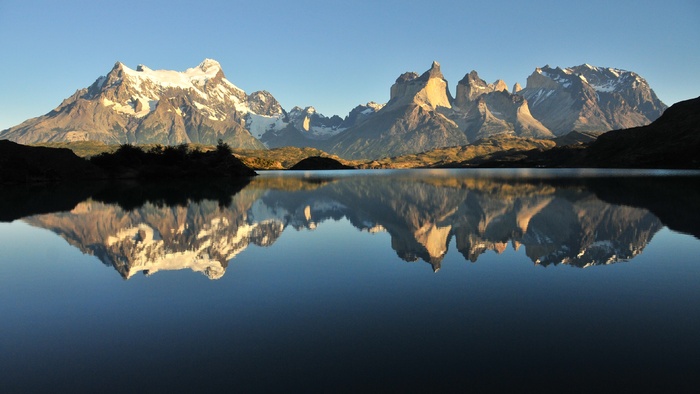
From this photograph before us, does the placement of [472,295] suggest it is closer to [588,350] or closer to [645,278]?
[588,350]

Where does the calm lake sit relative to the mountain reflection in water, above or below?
below

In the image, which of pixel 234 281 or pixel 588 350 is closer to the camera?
pixel 588 350

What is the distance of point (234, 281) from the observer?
2031cm

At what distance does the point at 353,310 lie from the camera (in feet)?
51.7

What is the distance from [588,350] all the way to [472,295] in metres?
5.80

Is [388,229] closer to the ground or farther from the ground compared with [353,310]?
farther from the ground

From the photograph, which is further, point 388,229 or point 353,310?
point 388,229

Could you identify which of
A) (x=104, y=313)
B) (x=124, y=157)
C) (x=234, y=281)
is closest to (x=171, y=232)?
(x=234, y=281)

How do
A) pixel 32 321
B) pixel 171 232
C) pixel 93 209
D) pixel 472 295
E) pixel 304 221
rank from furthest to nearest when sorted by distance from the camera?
pixel 93 209
pixel 304 221
pixel 171 232
pixel 472 295
pixel 32 321

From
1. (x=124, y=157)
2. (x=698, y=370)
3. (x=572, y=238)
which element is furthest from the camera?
(x=124, y=157)

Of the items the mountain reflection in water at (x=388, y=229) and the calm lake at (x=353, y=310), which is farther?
the mountain reflection in water at (x=388, y=229)

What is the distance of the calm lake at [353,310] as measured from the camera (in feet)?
35.4

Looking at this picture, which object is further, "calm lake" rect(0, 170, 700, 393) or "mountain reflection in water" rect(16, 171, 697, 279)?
"mountain reflection in water" rect(16, 171, 697, 279)

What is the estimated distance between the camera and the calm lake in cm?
1078
